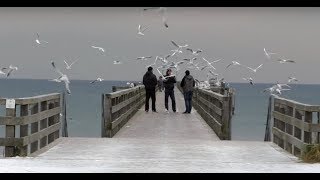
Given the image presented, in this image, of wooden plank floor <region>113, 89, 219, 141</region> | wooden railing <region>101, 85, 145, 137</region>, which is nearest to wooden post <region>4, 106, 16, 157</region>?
wooden railing <region>101, 85, 145, 137</region>

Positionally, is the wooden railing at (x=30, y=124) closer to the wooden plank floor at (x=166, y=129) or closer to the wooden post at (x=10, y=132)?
the wooden post at (x=10, y=132)

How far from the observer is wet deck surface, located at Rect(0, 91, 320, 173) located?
9.65m

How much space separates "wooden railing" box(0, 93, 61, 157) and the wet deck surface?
0.86 ft

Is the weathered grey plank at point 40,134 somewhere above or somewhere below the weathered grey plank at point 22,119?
below

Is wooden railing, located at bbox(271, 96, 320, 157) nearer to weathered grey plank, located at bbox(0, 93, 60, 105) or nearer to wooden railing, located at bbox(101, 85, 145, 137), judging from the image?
wooden railing, located at bbox(101, 85, 145, 137)

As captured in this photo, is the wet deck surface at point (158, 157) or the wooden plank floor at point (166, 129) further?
the wooden plank floor at point (166, 129)

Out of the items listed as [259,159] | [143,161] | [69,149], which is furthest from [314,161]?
[69,149]

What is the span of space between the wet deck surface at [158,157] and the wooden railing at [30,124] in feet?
0.86

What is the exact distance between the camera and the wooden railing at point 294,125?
1109 cm

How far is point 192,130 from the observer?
17891mm

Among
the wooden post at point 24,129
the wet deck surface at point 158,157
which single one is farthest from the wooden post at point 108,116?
the wooden post at point 24,129
